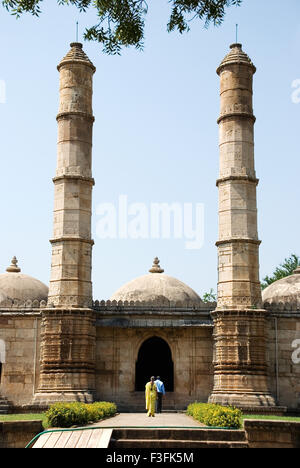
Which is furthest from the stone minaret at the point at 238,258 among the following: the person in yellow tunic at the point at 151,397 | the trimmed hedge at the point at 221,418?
the trimmed hedge at the point at 221,418

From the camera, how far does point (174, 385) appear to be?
679 inches

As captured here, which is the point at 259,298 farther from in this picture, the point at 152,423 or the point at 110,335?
the point at 152,423

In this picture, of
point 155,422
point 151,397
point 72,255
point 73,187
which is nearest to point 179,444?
point 155,422

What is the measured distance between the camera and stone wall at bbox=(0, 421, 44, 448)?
11711mm

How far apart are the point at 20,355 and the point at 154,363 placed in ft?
10.6

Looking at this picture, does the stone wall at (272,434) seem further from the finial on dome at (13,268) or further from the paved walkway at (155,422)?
the finial on dome at (13,268)

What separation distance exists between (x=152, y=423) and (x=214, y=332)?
4.58 m

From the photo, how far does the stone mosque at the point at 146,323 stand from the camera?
1653 centimetres

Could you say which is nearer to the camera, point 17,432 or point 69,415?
point 17,432

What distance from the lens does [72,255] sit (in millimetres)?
17047

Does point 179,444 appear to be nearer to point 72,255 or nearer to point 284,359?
point 284,359

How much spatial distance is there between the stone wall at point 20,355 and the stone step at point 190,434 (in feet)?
19.1

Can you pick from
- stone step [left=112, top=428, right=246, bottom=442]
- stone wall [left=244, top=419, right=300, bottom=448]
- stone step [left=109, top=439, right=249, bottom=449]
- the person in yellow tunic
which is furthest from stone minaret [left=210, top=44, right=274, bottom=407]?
stone step [left=109, top=439, right=249, bottom=449]
